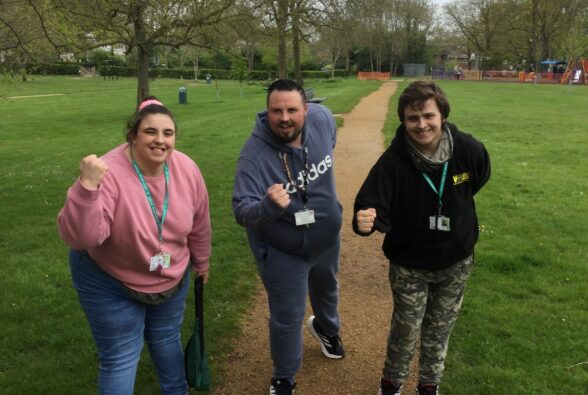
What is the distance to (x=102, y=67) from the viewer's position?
62.9 meters

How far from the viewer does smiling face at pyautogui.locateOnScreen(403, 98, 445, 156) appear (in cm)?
271

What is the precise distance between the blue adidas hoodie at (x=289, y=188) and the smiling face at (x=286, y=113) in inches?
3.0

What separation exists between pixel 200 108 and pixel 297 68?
7.10 m

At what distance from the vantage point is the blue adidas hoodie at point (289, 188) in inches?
112

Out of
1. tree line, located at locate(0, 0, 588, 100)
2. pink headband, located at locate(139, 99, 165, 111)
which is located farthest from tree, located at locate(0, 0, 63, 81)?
pink headband, located at locate(139, 99, 165, 111)

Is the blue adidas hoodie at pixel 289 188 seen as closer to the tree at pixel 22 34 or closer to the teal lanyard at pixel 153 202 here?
the teal lanyard at pixel 153 202

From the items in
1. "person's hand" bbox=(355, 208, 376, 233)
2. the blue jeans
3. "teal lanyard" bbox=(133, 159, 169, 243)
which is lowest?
the blue jeans

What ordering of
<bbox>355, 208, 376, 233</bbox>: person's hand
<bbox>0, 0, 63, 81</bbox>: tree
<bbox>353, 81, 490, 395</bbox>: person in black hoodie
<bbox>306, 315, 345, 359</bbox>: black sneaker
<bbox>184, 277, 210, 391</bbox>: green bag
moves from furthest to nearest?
<bbox>0, 0, 63, 81</bbox>: tree < <bbox>306, 315, 345, 359</bbox>: black sneaker < <bbox>184, 277, 210, 391</bbox>: green bag < <bbox>353, 81, 490, 395</bbox>: person in black hoodie < <bbox>355, 208, 376, 233</bbox>: person's hand

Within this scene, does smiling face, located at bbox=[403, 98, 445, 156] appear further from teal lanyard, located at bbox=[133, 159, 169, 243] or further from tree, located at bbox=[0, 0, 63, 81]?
tree, located at bbox=[0, 0, 63, 81]

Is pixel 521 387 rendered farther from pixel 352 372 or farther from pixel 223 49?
pixel 223 49

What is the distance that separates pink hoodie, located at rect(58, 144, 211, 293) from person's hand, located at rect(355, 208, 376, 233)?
81cm

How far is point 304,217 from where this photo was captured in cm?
286

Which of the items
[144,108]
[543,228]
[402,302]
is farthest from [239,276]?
[543,228]

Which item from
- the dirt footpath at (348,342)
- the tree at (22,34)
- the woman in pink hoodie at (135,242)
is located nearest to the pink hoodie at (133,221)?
the woman in pink hoodie at (135,242)
